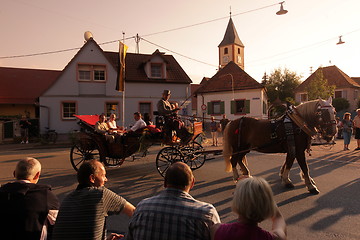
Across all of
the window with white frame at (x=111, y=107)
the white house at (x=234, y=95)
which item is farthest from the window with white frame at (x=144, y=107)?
the white house at (x=234, y=95)

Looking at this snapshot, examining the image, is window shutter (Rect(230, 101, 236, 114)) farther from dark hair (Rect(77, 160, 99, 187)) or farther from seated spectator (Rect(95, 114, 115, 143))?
dark hair (Rect(77, 160, 99, 187))

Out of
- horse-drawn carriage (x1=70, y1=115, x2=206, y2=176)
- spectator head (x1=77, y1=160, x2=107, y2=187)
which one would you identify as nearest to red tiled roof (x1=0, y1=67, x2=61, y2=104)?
horse-drawn carriage (x1=70, y1=115, x2=206, y2=176)

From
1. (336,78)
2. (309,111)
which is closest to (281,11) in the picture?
(309,111)

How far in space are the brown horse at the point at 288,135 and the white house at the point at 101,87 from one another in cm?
1516

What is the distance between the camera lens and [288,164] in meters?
6.25

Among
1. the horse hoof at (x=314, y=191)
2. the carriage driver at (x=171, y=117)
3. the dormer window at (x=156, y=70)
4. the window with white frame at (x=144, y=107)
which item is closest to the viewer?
the horse hoof at (x=314, y=191)

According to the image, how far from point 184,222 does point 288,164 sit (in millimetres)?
4942

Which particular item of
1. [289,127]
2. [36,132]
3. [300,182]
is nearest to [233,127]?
[289,127]

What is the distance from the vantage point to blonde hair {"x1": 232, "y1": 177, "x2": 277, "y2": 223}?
184 centimetres

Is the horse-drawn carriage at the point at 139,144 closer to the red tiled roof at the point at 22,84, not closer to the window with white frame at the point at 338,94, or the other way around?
the red tiled roof at the point at 22,84

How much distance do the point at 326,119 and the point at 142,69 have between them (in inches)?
748

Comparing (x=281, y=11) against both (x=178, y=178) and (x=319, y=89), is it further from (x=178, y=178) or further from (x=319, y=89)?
(x=319, y=89)

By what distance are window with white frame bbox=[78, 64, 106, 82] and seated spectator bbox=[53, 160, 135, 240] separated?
794 inches

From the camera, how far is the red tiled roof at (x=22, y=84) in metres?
25.9
